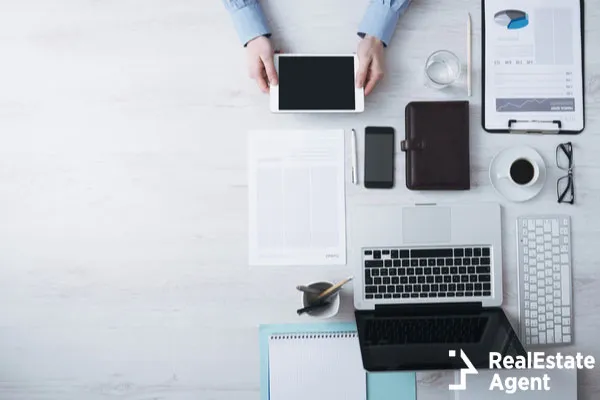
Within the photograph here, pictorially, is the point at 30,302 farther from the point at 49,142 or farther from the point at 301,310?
the point at 301,310

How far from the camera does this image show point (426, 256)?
1.07 m

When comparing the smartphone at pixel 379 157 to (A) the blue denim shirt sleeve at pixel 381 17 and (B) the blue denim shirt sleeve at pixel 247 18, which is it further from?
(B) the blue denim shirt sleeve at pixel 247 18

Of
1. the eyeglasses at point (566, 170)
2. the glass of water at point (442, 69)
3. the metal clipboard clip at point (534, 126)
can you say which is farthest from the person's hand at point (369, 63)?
the eyeglasses at point (566, 170)

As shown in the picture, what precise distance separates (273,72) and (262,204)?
0.30 metres

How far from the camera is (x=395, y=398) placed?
1069 mm

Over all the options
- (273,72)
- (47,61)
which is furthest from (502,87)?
(47,61)

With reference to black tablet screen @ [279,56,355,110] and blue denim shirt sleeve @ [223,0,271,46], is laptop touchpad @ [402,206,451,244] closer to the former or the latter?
black tablet screen @ [279,56,355,110]

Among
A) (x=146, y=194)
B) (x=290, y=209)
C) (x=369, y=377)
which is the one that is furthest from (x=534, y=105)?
(x=146, y=194)

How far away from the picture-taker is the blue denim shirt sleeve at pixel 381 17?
106 cm

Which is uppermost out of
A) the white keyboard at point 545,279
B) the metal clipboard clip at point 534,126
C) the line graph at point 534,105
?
the line graph at point 534,105

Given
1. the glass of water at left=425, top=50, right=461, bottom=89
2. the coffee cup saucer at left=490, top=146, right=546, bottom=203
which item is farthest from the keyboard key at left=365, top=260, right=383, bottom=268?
the glass of water at left=425, top=50, right=461, bottom=89

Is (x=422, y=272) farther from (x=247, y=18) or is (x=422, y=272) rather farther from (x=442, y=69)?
(x=247, y=18)

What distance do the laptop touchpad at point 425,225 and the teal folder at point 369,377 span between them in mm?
247

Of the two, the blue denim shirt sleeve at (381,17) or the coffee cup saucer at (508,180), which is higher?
the blue denim shirt sleeve at (381,17)
